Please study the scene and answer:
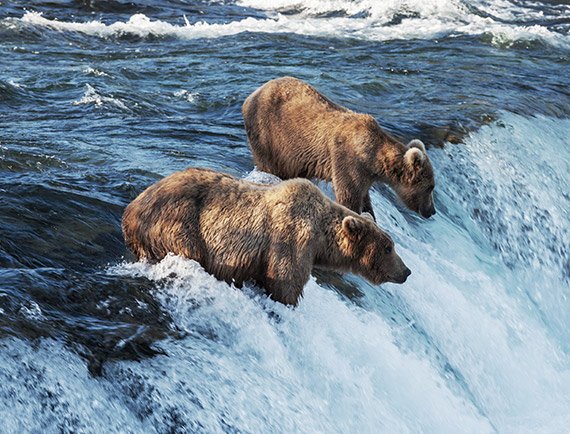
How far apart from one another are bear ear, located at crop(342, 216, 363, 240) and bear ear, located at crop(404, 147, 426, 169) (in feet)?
7.01

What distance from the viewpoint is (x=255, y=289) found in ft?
21.1

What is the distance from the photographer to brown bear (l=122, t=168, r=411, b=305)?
20.3 feet

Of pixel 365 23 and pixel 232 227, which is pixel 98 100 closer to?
pixel 232 227

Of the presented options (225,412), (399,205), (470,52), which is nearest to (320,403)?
(225,412)

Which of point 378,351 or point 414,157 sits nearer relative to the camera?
point 378,351

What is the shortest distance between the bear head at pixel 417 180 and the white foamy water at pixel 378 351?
0.98ft

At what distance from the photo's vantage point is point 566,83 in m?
16.1

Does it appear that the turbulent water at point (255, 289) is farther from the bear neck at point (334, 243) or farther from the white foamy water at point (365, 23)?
the bear neck at point (334, 243)

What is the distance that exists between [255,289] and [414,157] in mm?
2795

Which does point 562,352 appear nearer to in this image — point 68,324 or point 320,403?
point 320,403

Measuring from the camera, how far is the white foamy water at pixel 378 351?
208 inches

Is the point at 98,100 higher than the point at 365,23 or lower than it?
higher

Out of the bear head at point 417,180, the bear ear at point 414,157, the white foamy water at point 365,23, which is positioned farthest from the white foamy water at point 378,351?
the white foamy water at point 365,23

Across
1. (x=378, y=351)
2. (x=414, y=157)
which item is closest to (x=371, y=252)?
(x=378, y=351)
